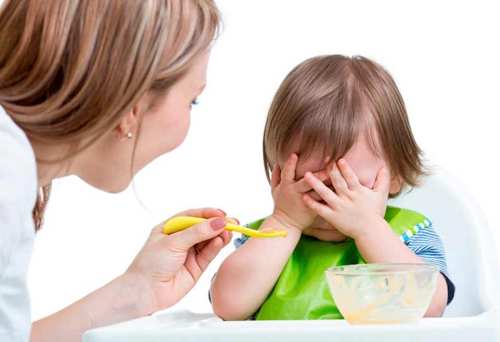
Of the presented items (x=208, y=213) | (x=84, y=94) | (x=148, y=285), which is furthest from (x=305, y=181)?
(x=84, y=94)

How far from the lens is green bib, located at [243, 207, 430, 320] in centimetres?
137

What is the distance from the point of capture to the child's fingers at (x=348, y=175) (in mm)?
1333

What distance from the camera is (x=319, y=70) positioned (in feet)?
4.68

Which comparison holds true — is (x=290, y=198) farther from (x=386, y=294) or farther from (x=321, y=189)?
(x=386, y=294)

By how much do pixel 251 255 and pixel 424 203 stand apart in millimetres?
358

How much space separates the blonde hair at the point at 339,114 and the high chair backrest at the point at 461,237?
14 cm

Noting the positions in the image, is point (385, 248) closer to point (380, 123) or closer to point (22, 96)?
point (380, 123)

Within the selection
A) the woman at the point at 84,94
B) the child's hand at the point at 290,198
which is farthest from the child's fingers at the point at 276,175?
the woman at the point at 84,94

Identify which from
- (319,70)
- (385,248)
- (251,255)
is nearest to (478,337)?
(385,248)

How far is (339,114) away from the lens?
1.36 m

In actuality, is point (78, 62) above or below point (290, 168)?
above

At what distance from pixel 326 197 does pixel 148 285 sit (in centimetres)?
26

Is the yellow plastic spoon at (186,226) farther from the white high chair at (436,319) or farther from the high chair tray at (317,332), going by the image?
the high chair tray at (317,332)

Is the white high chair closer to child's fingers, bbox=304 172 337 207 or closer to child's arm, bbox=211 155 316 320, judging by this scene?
child's arm, bbox=211 155 316 320
